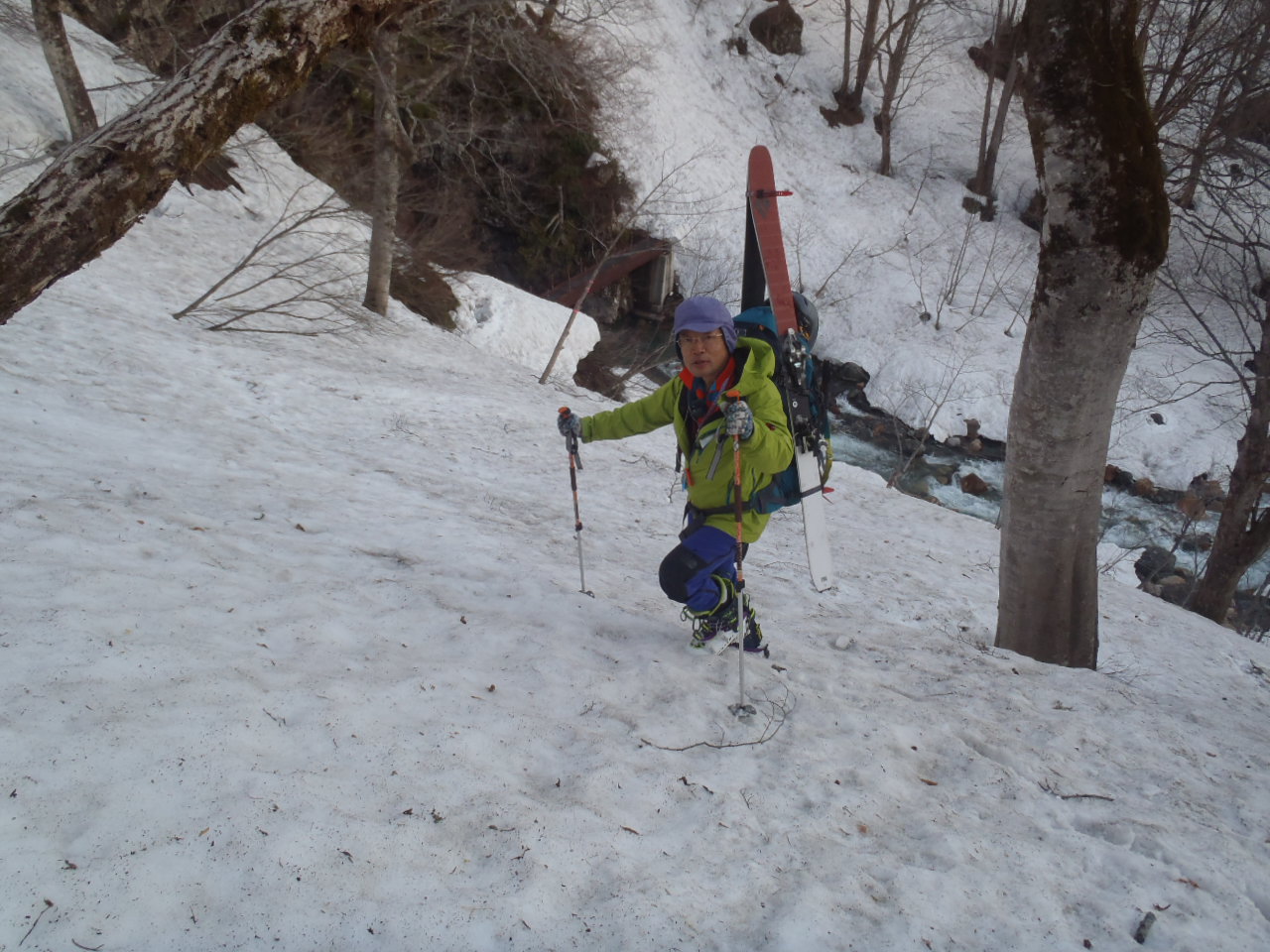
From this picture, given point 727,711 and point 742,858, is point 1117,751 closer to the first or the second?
point 727,711

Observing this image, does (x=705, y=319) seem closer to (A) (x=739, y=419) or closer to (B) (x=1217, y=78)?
(A) (x=739, y=419)

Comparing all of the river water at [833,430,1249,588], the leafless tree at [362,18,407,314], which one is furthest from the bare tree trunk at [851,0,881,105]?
the leafless tree at [362,18,407,314]

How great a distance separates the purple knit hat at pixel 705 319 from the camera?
3.47 meters

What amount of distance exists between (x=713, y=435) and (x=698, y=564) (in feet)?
2.15

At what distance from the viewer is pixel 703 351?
11.6 feet

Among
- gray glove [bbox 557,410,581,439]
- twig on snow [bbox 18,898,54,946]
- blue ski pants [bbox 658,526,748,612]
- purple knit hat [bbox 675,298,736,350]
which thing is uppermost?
purple knit hat [bbox 675,298,736,350]

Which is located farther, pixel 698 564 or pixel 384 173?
pixel 384 173

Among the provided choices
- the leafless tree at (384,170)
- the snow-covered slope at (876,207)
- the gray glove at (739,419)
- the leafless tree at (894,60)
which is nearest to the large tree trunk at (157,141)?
the gray glove at (739,419)

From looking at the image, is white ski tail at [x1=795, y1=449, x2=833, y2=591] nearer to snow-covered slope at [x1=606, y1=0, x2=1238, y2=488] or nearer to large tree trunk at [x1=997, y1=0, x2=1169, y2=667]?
large tree trunk at [x1=997, y1=0, x2=1169, y2=667]

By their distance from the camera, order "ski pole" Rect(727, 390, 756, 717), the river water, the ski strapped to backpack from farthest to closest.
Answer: the river water
the ski strapped to backpack
"ski pole" Rect(727, 390, 756, 717)

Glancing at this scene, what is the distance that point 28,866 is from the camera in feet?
6.22

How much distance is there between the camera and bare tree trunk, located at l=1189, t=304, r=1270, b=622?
855cm

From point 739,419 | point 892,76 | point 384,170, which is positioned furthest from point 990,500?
point 892,76

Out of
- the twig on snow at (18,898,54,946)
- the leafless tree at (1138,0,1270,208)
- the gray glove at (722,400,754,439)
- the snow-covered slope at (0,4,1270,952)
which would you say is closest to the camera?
the twig on snow at (18,898,54,946)
